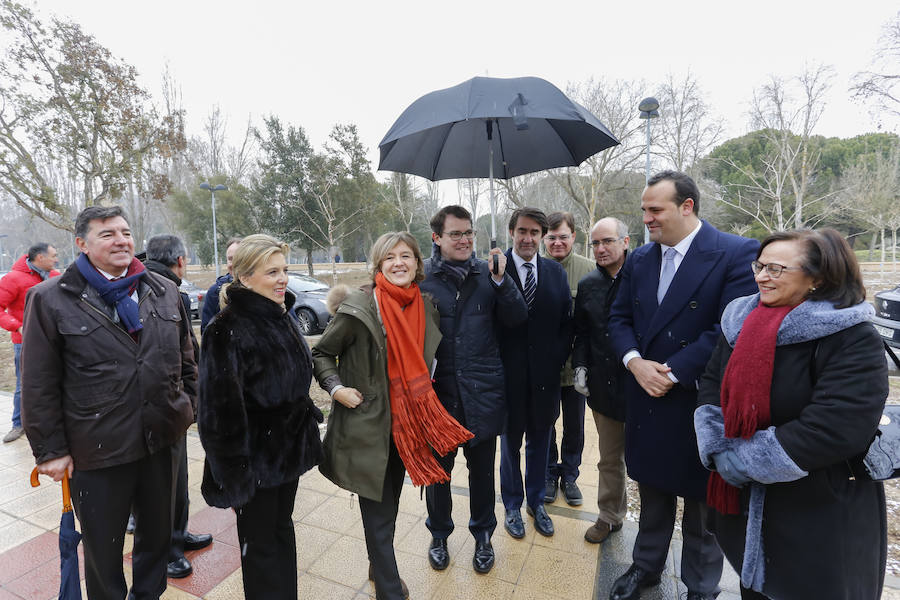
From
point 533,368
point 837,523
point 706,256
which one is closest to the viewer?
point 837,523

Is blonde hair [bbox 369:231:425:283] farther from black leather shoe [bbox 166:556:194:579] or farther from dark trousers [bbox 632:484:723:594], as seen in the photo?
black leather shoe [bbox 166:556:194:579]

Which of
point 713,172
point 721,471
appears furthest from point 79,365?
point 713,172

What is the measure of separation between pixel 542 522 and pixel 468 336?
1.50m

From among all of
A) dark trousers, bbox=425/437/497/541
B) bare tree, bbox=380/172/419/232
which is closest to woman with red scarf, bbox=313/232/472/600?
dark trousers, bbox=425/437/497/541

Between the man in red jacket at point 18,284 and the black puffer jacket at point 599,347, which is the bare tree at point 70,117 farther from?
the black puffer jacket at point 599,347

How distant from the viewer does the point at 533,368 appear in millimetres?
2863

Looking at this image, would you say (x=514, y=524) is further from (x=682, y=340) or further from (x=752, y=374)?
(x=752, y=374)

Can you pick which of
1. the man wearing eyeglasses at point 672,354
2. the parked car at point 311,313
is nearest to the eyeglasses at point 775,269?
the man wearing eyeglasses at point 672,354

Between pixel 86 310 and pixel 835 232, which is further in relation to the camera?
pixel 86 310

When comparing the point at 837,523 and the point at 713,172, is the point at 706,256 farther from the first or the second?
the point at 713,172

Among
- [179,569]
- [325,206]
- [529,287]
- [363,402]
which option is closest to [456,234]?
[529,287]

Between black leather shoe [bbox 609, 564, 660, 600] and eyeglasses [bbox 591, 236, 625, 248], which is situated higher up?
eyeglasses [bbox 591, 236, 625, 248]

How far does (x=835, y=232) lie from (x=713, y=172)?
34172 millimetres

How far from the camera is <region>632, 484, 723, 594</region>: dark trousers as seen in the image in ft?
7.53
